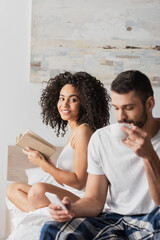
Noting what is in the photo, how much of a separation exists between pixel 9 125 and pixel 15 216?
1.26m

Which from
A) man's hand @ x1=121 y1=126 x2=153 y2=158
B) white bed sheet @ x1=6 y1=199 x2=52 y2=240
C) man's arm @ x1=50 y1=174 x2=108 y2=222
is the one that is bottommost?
white bed sheet @ x1=6 y1=199 x2=52 y2=240

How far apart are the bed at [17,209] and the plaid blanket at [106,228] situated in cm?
15

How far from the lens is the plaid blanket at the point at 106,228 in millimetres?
1661

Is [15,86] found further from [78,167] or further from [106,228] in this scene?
[106,228]

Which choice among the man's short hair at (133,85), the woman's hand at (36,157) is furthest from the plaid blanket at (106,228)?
the woman's hand at (36,157)

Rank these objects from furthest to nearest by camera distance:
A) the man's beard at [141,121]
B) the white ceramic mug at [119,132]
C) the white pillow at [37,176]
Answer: the white pillow at [37,176] < the man's beard at [141,121] < the white ceramic mug at [119,132]

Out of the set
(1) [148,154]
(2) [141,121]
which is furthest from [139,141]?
(2) [141,121]

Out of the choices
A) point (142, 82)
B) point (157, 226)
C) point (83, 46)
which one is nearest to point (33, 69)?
point (83, 46)

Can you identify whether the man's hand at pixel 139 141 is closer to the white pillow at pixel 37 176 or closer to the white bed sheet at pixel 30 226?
the white bed sheet at pixel 30 226

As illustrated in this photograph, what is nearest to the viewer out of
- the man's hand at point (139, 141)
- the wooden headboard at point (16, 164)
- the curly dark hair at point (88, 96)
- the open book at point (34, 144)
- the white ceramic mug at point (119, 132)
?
the man's hand at point (139, 141)

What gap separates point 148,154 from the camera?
1678mm

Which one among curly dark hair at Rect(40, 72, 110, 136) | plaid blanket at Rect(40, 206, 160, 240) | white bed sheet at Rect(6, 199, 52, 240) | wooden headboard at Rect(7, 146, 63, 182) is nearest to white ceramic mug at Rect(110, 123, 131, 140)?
plaid blanket at Rect(40, 206, 160, 240)

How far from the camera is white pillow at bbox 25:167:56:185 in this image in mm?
3111

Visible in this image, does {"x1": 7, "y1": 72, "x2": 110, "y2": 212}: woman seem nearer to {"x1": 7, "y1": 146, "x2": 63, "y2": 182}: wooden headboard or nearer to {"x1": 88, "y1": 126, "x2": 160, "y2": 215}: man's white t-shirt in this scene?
{"x1": 88, "y1": 126, "x2": 160, "y2": 215}: man's white t-shirt
